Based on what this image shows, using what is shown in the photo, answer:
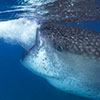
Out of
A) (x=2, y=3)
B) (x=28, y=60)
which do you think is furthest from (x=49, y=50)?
(x=2, y=3)

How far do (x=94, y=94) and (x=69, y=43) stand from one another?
1412 millimetres

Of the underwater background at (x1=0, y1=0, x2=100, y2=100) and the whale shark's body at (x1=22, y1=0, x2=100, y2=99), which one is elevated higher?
the whale shark's body at (x1=22, y1=0, x2=100, y2=99)

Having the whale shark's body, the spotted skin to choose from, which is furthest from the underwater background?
the spotted skin

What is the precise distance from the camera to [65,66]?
4.48 m

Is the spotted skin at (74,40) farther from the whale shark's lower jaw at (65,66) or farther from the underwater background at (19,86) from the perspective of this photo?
the underwater background at (19,86)

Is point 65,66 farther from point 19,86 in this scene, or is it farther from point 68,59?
point 19,86

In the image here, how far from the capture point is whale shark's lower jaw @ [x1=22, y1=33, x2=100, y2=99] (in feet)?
14.5

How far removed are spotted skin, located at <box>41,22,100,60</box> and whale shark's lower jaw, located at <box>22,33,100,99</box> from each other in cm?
12

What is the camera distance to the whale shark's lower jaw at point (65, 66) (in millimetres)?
4422

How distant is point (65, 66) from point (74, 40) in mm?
669

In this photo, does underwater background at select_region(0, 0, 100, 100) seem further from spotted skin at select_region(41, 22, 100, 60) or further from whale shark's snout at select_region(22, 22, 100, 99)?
spotted skin at select_region(41, 22, 100, 60)

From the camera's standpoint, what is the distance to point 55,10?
827 cm

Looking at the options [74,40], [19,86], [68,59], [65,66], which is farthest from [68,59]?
[19,86]

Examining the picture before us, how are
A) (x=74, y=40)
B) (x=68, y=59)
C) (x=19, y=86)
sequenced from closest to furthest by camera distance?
(x=68, y=59) < (x=74, y=40) < (x=19, y=86)
